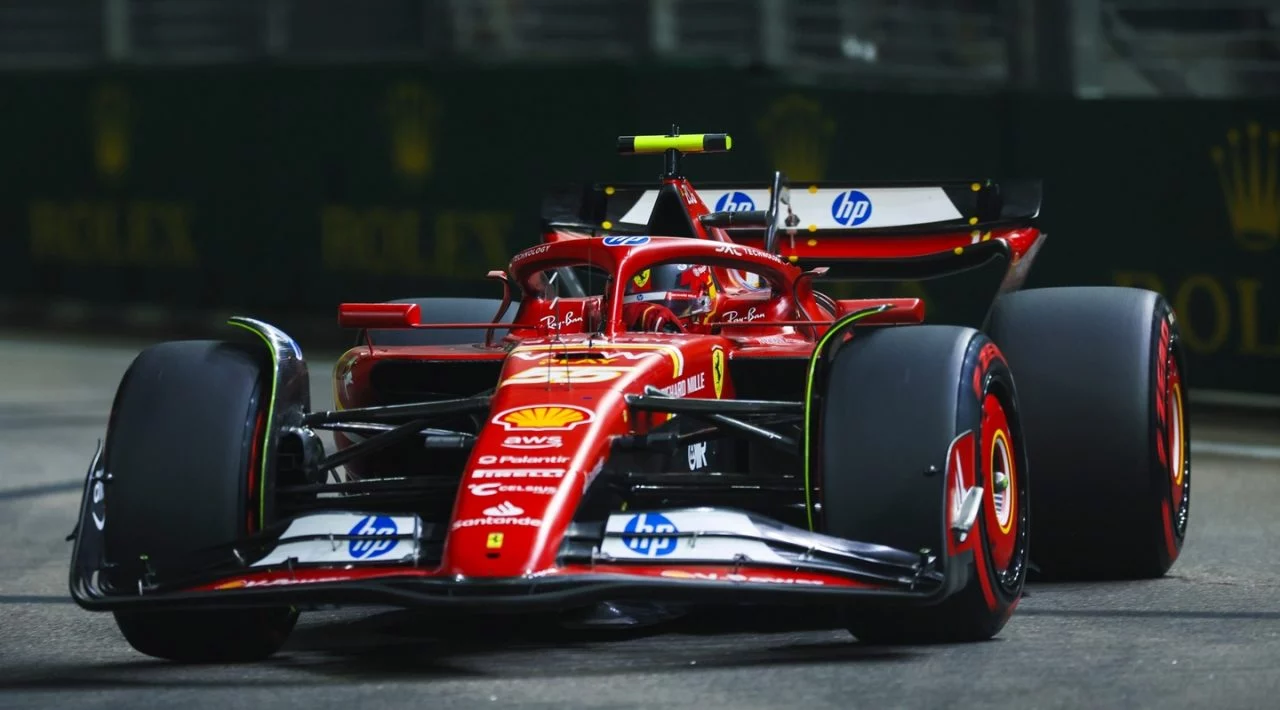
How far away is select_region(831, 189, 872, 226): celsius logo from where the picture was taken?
8875 millimetres

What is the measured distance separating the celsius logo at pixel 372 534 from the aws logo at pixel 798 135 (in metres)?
8.46

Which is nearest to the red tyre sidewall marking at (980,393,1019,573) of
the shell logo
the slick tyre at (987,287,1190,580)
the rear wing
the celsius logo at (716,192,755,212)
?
the slick tyre at (987,287,1190,580)

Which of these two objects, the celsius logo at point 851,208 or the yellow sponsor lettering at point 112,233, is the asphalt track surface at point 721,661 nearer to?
the celsius logo at point 851,208

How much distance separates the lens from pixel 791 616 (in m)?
6.59

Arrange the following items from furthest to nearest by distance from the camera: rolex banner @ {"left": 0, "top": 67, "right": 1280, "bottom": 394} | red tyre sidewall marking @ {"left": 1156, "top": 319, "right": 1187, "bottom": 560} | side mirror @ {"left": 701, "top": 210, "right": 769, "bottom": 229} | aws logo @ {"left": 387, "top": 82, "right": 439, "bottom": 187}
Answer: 1. aws logo @ {"left": 387, "top": 82, "right": 439, "bottom": 187}
2. rolex banner @ {"left": 0, "top": 67, "right": 1280, "bottom": 394}
3. side mirror @ {"left": 701, "top": 210, "right": 769, "bottom": 229}
4. red tyre sidewall marking @ {"left": 1156, "top": 319, "right": 1187, "bottom": 560}

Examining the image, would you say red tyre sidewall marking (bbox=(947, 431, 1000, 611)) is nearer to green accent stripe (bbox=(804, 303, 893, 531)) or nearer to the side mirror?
green accent stripe (bbox=(804, 303, 893, 531))

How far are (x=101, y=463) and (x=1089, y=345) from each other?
295 centimetres

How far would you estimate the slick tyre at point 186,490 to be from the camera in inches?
234

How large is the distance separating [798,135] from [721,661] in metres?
8.58

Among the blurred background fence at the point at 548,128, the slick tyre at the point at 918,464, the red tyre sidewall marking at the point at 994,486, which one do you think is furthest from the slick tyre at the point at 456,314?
the blurred background fence at the point at 548,128

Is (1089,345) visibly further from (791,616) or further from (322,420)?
(322,420)

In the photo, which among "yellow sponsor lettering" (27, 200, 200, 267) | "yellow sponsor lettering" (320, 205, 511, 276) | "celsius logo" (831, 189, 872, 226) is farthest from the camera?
"yellow sponsor lettering" (27, 200, 200, 267)

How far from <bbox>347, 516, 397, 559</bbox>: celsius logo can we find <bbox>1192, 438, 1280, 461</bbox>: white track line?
577 cm

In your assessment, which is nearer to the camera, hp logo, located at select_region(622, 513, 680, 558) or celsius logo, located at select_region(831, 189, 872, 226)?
hp logo, located at select_region(622, 513, 680, 558)
